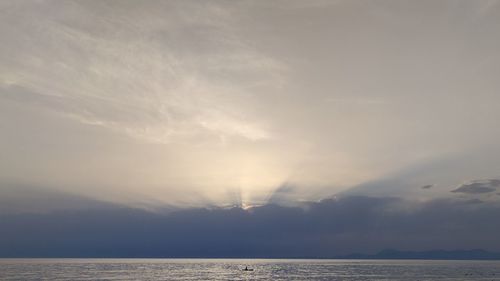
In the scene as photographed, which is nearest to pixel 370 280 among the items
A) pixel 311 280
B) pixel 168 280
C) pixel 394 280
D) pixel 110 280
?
pixel 394 280

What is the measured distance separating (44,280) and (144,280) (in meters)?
27.5

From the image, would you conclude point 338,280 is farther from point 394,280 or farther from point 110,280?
point 110,280

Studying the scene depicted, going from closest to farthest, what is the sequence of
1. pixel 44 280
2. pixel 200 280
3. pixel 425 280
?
pixel 44 280 < pixel 200 280 < pixel 425 280

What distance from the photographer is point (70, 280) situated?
128 m

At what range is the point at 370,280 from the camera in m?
139

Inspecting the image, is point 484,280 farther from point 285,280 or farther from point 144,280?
point 144,280

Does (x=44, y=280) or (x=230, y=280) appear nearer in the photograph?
(x=44, y=280)

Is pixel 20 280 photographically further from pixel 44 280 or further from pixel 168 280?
pixel 168 280

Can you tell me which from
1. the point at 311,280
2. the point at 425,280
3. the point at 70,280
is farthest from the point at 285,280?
the point at 70,280

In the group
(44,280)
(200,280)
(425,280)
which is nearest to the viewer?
(44,280)

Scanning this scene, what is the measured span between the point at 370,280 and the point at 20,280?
103 metres

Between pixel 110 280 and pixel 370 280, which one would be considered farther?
→ pixel 370 280

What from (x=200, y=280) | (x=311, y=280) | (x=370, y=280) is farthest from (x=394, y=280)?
(x=200, y=280)

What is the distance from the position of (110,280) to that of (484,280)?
401 ft
